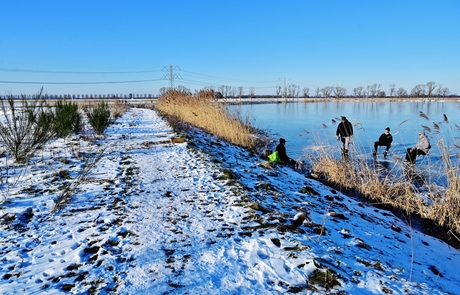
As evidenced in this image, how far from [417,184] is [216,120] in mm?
7126

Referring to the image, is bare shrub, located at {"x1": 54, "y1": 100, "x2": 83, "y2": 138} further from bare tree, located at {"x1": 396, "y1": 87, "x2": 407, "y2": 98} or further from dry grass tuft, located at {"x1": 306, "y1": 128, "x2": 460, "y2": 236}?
bare tree, located at {"x1": 396, "y1": 87, "x2": 407, "y2": 98}

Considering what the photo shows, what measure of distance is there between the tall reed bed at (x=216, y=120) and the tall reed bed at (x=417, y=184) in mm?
3096

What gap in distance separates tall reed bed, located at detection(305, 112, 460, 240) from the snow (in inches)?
25.4

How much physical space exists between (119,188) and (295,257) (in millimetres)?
2841

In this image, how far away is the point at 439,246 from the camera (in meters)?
3.39

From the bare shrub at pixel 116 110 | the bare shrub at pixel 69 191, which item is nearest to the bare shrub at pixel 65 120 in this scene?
the bare shrub at pixel 69 191

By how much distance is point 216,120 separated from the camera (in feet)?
35.5

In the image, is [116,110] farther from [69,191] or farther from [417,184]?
[417,184]

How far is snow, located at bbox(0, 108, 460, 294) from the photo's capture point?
2.05m

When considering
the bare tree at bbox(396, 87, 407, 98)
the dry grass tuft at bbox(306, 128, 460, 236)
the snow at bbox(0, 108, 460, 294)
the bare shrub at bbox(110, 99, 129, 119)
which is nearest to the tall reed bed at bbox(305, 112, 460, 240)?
the dry grass tuft at bbox(306, 128, 460, 236)

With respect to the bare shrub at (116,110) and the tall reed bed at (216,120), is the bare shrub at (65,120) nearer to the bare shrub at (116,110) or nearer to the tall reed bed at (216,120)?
the tall reed bed at (216,120)

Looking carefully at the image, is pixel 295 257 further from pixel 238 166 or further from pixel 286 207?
pixel 238 166

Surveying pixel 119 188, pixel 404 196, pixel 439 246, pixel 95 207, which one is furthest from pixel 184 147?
pixel 439 246

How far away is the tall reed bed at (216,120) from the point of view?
31.6ft
